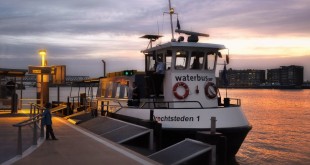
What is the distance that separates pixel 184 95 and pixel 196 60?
70.2 inches

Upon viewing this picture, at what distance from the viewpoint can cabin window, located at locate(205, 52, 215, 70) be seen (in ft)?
61.1

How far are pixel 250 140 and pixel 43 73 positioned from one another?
600 inches

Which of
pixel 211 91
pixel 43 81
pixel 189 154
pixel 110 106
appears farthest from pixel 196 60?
pixel 43 81

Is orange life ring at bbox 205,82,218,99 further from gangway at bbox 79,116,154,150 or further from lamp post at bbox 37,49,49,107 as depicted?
lamp post at bbox 37,49,49,107

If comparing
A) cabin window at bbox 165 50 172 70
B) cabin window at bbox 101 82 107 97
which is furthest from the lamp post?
cabin window at bbox 165 50 172 70

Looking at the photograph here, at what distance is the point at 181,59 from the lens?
18281 mm

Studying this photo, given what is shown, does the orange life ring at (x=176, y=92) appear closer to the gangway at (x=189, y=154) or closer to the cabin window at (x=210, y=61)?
the cabin window at (x=210, y=61)

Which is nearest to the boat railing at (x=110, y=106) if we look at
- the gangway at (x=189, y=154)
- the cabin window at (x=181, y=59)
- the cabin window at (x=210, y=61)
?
the cabin window at (x=181, y=59)

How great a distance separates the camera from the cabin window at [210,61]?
61.1ft

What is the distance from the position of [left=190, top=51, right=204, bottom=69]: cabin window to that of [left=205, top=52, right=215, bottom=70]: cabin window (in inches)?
11.8

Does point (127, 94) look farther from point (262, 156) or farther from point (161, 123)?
point (262, 156)

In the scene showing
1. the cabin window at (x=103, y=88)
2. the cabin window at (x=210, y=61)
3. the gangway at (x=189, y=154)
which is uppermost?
the cabin window at (x=210, y=61)

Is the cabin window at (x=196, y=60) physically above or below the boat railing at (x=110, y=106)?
above

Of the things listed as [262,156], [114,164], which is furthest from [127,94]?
[114,164]
